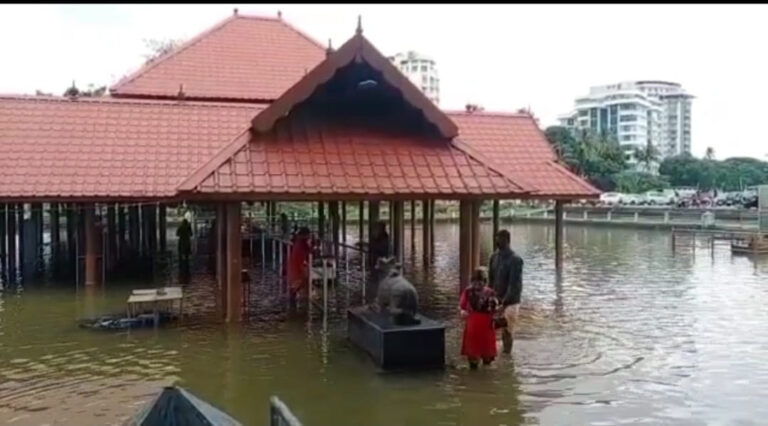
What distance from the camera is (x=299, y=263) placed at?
45.0 feet

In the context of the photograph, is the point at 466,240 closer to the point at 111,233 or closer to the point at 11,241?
the point at 111,233

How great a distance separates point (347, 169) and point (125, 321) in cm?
414

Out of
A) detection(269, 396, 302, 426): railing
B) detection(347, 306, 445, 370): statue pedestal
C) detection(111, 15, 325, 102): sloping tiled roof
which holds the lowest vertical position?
detection(347, 306, 445, 370): statue pedestal

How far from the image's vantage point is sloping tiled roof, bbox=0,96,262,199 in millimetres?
15633

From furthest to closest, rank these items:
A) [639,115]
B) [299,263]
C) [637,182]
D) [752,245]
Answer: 1. [639,115]
2. [637,182]
3. [752,245]
4. [299,263]

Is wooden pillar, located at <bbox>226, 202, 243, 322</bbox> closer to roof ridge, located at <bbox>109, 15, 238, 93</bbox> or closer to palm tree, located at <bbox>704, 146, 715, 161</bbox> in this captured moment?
roof ridge, located at <bbox>109, 15, 238, 93</bbox>

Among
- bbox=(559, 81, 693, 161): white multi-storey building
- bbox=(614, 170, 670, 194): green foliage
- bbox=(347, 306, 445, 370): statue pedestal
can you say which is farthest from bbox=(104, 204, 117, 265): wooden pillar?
bbox=(559, 81, 693, 161): white multi-storey building

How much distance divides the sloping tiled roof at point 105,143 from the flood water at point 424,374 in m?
2.25

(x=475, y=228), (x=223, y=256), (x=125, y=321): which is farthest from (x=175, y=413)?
(x=475, y=228)

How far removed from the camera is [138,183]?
16.1 metres

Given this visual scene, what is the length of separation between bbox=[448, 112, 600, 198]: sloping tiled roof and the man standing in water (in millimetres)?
7026

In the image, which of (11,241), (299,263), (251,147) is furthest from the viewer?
(11,241)

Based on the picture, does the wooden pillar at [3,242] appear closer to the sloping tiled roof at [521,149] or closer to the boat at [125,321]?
the boat at [125,321]

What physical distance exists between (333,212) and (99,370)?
39.4 ft
